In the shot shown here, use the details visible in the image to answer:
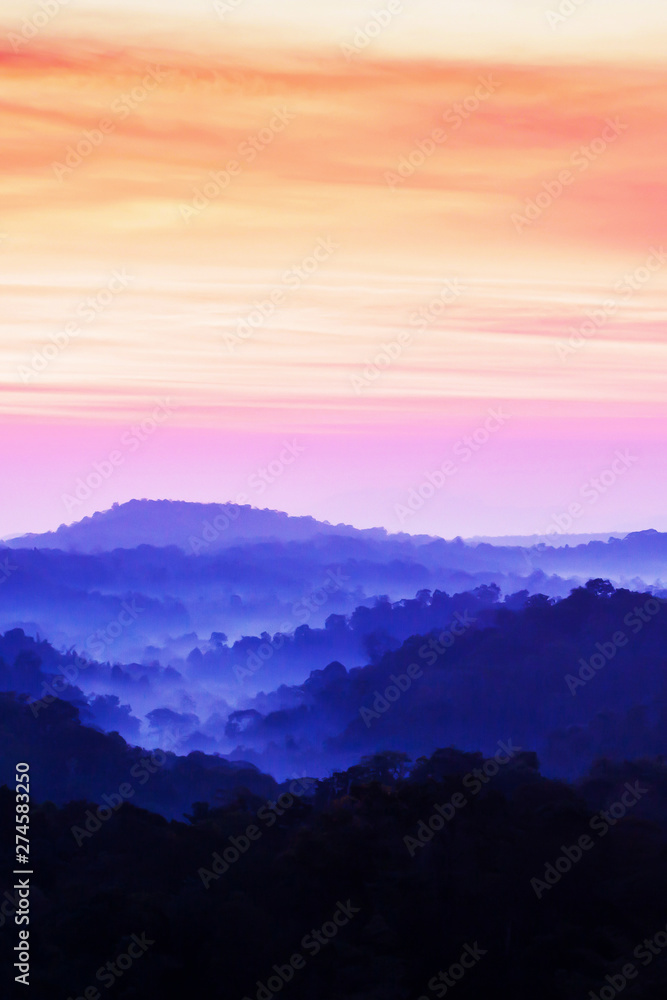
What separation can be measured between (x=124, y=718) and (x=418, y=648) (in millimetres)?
24970

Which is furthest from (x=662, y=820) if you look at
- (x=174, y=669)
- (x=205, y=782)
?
(x=174, y=669)

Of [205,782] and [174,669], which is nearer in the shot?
[205,782]

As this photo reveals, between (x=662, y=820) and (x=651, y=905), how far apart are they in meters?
11.3

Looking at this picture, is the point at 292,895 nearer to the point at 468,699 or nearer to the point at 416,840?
the point at 416,840

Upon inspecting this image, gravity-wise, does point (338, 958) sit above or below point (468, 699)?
below

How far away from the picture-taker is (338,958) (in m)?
22.1

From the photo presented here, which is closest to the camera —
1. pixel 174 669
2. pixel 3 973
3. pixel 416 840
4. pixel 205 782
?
pixel 3 973

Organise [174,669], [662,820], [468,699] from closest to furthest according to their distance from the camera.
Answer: [662,820] → [468,699] → [174,669]

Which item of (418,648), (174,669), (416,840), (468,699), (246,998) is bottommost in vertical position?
(246,998)

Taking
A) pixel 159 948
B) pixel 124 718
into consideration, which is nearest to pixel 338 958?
pixel 159 948

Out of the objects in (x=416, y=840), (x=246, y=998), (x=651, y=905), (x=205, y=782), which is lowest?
(x=246, y=998)

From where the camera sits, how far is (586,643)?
283 feet

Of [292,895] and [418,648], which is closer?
[292,895]

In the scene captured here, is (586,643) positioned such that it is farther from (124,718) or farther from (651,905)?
(651,905)
